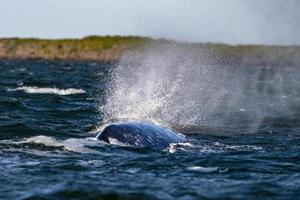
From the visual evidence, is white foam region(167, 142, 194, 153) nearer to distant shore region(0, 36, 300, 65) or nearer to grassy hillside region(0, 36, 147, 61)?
distant shore region(0, 36, 300, 65)

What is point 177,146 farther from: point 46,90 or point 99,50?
point 99,50

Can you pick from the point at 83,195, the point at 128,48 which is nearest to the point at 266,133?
the point at 83,195

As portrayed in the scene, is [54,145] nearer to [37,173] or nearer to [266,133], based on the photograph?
[37,173]

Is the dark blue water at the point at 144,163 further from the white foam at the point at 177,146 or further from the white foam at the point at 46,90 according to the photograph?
the white foam at the point at 46,90

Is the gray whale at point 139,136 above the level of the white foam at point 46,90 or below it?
above

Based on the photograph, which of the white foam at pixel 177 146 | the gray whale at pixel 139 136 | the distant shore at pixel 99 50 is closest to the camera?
the white foam at pixel 177 146

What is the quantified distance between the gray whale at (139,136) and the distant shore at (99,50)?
121m

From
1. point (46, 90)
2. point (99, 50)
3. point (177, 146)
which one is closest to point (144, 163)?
point (177, 146)

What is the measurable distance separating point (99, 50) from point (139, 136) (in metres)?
153

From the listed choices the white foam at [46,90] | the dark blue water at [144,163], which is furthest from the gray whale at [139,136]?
the white foam at [46,90]

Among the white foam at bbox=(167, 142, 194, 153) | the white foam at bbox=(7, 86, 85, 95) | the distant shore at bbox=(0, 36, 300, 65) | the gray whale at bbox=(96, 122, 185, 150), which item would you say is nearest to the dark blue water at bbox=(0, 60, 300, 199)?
the white foam at bbox=(167, 142, 194, 153)

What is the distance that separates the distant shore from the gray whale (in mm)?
120511

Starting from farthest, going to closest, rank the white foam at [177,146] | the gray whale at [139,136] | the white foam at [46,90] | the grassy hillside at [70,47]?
the grassy hillside at [70,47], the white foam at [46,90], the gray whale at [139,136], the white foam at [177,146]

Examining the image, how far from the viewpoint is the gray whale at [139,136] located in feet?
66.5
